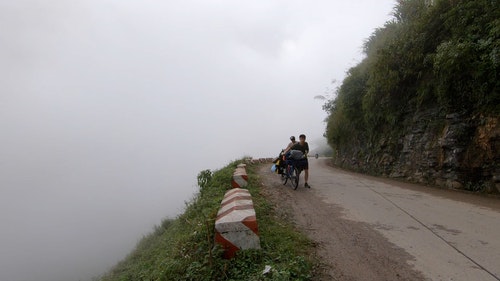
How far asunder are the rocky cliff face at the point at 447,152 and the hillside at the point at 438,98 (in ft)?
0.09

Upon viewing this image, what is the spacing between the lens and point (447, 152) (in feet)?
34.2

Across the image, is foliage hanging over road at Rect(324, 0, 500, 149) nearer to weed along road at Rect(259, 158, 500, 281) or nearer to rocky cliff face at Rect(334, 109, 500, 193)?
rocky cliff face at Rect(334, 109, 500, 193)

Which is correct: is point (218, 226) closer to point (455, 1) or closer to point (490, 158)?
point (490, 158)

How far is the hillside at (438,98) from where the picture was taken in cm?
906

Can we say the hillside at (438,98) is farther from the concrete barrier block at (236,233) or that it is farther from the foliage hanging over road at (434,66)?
the concrete barrier block at (236,233)

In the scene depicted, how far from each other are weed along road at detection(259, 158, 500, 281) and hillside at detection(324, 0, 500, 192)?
50.7 inches

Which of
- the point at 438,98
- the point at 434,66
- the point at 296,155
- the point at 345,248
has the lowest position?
the point at 345,248

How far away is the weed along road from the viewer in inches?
161

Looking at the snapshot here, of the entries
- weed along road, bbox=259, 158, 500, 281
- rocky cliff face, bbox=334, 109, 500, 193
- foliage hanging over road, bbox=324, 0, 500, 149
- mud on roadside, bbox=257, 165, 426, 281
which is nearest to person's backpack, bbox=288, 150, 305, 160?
weed along road, bbox=259, 158, 500, 281

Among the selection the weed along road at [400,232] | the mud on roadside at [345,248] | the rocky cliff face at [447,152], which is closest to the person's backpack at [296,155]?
the weed along road at [400,232]

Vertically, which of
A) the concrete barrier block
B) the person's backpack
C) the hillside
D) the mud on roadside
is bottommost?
the mud on roadside

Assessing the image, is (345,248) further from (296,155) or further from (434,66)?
(434,66)

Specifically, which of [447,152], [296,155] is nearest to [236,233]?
[296,155]

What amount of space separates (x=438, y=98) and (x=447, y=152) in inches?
77.3
